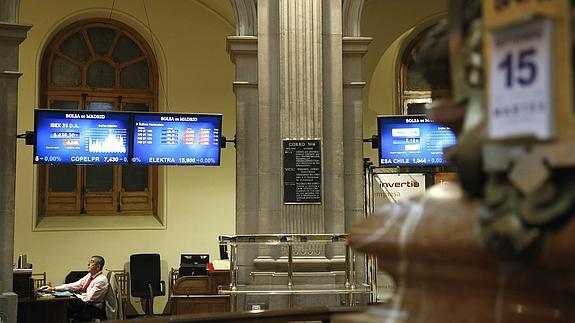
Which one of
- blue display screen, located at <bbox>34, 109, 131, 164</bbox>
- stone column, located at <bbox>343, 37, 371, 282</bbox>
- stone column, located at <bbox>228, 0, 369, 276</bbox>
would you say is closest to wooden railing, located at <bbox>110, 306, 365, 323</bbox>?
stone column, located at <bbox>228, 0, 369, 276</bbox>

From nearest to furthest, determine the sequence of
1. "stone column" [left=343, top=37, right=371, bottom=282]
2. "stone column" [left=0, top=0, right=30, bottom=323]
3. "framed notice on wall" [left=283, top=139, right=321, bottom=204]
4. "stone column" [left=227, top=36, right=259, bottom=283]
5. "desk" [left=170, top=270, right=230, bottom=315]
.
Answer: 1. "stone column" [left=0, top=0, right=30, bottom=323]
2. "framed notice on wall" [left=283, top=139, right=321, bottom=204]
3. "stone column" [left=227, top=36, right=259, bottom=283]
4. "stone column" [left=343, top=37, right=371, bottom=282]
5. "desk" [left=170, top=270, right=230, bottom=315]

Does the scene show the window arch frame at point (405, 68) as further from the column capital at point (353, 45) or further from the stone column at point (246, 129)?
the stone column at point (246, 129)

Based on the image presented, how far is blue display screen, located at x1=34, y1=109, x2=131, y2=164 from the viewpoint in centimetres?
952

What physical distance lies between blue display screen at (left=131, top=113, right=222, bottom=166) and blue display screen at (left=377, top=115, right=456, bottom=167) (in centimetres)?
215

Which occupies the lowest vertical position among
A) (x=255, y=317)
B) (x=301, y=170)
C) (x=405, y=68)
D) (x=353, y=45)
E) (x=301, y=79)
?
(x=255, y=317)

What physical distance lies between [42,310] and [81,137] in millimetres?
2210

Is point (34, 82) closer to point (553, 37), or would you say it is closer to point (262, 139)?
point (262, 139)

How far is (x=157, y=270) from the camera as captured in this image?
12.9 m

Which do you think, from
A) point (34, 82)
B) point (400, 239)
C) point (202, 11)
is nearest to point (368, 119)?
point (202, 11)

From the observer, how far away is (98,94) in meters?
13.5

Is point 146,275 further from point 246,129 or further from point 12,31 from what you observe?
point 12,31

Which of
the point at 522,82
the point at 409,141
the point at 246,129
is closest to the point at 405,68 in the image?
the point at 409,141

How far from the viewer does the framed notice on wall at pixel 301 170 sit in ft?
30.0

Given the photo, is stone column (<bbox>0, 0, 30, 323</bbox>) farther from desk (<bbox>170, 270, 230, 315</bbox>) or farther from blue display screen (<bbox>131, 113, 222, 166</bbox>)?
desk (<bbox>170, 270, 230, 315</bbox>)
